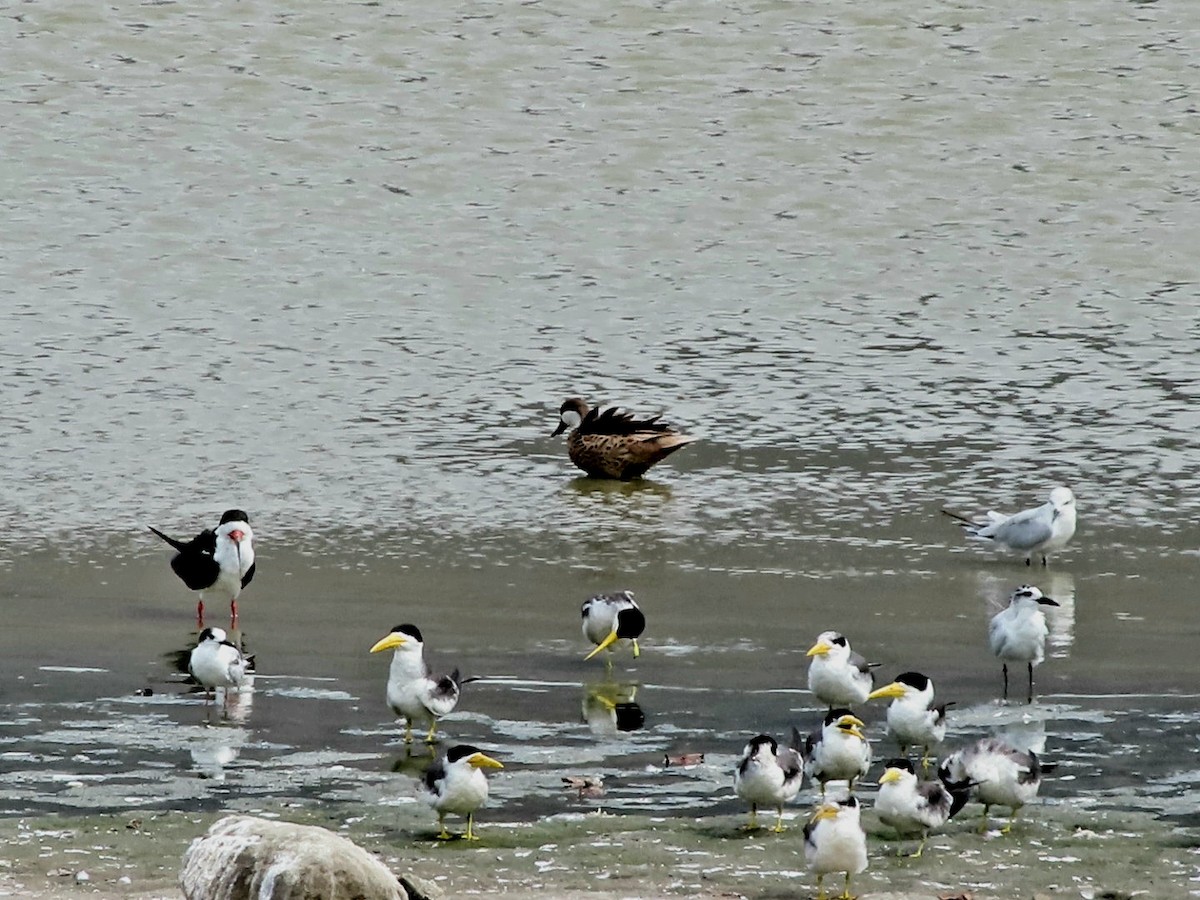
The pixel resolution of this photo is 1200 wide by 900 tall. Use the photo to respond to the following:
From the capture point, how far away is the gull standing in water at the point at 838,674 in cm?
990

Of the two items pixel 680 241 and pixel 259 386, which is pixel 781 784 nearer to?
pixel 259 386

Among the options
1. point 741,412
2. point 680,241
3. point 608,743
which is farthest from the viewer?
point 680,241

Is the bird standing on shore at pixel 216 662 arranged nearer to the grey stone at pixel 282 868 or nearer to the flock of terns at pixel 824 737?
the flock of terns at pixel 824 737

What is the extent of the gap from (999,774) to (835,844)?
1048 millimetres

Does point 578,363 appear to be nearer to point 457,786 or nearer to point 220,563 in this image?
point 220,563

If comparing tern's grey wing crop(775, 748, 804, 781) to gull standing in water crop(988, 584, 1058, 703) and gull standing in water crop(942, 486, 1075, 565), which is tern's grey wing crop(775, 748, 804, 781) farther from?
gull standing in water crop(942, 486, 1075, 565)

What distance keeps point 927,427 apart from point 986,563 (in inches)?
139

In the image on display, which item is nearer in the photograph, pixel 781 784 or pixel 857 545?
pixel 781 784

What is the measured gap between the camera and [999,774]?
8453mm

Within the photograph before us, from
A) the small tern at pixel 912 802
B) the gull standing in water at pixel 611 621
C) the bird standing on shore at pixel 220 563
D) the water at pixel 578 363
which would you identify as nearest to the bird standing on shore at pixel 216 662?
the water at pixel 578 363

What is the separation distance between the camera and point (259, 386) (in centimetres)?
1838

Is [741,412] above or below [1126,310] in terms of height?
below

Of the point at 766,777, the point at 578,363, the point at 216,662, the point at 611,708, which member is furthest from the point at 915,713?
the point at 578,363

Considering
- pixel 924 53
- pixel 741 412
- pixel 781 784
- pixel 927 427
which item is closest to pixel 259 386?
pixel 741 412
